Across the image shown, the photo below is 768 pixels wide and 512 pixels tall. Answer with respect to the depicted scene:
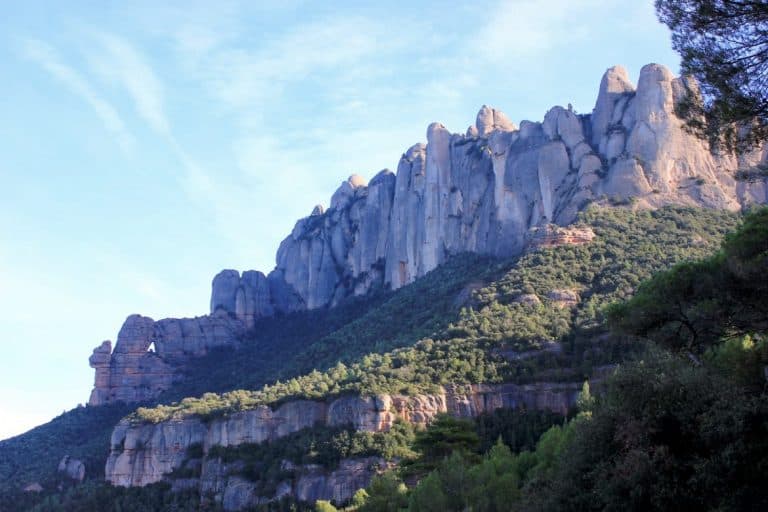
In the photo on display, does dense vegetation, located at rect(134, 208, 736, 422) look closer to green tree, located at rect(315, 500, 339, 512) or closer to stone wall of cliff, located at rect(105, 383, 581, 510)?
stone wall of cliff, located at rect(105, 383, 581, 510)

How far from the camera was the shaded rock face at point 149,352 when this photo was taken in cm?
11294

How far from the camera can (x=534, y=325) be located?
64438 mm

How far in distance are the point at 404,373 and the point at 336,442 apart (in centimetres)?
658

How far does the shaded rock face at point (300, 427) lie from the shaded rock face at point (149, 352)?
33583mm

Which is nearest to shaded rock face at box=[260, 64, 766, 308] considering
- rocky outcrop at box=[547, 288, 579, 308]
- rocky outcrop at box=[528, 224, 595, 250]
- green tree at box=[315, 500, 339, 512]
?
rocky outcrop at box=[528, 224, 595, 250]

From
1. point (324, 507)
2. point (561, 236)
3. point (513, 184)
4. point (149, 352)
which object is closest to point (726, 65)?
point (324, 507)

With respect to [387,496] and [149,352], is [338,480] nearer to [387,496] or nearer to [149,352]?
[387,496]

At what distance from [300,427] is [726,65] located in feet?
157

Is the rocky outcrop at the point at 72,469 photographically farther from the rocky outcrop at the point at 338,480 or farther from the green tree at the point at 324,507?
the green tree at the point at 324,507

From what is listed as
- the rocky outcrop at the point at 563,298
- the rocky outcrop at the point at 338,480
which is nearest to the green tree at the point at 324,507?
the rocky outcrop at the point at 338,480

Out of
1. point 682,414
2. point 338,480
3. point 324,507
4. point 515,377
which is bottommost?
point 324,507

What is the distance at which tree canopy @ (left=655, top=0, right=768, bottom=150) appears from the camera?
22.8 meters

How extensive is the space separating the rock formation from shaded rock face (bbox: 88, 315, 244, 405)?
0.15m

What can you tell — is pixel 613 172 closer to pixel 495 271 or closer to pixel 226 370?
pixel 495 271
